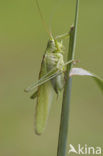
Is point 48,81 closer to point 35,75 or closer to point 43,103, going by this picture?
point 43,103

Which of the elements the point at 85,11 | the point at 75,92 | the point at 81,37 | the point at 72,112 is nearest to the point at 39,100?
the point at 72,112

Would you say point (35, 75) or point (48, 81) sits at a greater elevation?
point (35, 75)

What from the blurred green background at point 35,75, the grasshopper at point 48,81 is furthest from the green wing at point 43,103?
the blurred green background at point 35,75

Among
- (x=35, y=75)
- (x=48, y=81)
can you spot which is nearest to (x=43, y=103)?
(x=48, y=81)

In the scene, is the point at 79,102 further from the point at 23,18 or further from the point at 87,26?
the point at 23,18

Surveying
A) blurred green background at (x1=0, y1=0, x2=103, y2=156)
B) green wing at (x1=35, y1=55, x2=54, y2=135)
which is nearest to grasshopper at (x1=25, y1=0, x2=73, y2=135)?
green wing at (x1=35, y1=55, x2=54, y2=135)

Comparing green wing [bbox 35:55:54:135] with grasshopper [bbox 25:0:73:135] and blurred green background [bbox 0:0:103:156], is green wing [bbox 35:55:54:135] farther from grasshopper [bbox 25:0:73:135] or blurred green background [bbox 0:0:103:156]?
blurred green background [bbox 0:0:103:156]

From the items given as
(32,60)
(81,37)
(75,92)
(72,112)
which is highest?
(81,37)

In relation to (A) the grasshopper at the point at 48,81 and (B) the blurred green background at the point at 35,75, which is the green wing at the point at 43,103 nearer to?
(A) the grasshopper at the point at 48,81
